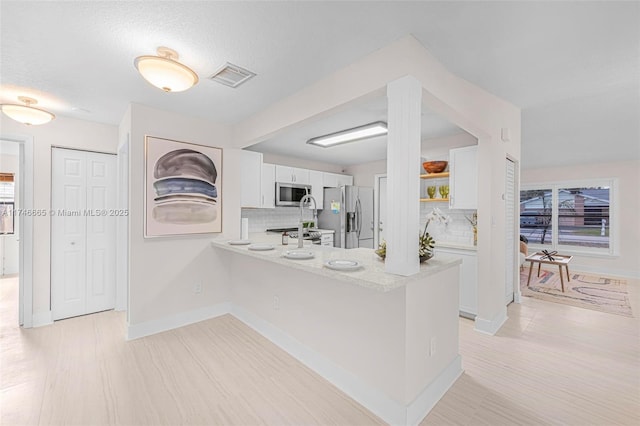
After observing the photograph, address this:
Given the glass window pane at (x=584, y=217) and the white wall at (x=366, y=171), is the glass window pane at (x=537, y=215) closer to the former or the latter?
the glass window pane at (x=584, y=217)

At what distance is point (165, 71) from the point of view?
1813mm

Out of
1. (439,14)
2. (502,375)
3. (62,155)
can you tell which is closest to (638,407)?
(502,375)

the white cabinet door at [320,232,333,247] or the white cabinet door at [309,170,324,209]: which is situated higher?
the white cabinet door at [309,170,324,209]

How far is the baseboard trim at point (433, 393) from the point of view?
1738mm

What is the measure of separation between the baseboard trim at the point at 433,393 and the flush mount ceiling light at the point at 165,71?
2600 millimetres

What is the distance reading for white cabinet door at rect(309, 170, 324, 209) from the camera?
5319mm

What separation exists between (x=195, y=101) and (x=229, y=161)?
896 millimetres

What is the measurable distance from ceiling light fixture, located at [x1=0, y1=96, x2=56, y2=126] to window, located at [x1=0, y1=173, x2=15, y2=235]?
11.5 ft

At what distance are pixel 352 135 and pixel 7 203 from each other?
21.2ft

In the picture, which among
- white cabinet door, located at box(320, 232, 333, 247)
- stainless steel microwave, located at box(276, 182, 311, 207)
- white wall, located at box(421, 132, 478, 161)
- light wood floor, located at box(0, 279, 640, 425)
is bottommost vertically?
light wood floor, located at box(0, 279, 640, 425)

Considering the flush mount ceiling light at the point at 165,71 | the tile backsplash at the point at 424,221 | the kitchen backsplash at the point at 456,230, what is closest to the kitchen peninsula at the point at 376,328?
the flush mount ceiling light at the point at 165,71

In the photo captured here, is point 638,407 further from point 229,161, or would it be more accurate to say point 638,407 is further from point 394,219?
point 229,161

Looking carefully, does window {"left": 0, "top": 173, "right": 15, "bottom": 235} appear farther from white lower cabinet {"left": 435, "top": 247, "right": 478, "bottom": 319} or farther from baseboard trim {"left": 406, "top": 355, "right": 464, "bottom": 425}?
white lower cabinet {"left": 435, "top": 247, "right": 478, "bottom": 319}

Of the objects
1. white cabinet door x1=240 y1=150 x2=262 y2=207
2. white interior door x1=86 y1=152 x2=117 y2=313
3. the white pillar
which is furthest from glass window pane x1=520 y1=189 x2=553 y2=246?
white interior door x1=86 y1=152 x2=117 y2=313
